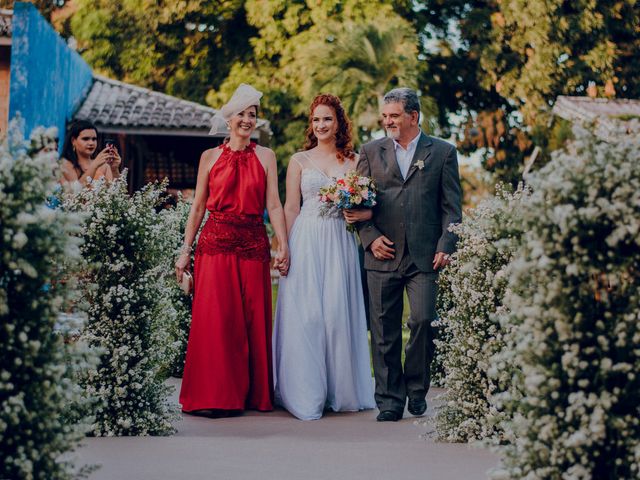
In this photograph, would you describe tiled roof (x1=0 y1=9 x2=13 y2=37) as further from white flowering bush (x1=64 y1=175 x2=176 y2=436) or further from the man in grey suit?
white flowering bush (x1=64 y1=175 x2=176 y2=436)

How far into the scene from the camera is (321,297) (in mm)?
8727

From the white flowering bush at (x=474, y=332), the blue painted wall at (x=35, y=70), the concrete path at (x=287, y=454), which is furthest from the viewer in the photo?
the blue painted wall at (x=35, y=70)

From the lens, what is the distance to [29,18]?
53.0 ft

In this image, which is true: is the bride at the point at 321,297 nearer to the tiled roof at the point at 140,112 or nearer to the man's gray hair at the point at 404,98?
the man's gray hair at the point at 404,98

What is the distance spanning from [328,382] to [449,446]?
2.10 meters

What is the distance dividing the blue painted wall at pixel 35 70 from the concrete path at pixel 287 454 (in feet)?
28.1

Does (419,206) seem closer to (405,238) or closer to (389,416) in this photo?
(405,238)

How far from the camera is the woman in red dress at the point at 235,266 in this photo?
834cm

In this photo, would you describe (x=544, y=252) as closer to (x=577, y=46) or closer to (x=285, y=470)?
(x=285, y=470)

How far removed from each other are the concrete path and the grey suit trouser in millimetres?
283

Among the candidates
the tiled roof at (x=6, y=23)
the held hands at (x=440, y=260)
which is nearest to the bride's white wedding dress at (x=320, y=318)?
the held hands at (x=440, y=260)

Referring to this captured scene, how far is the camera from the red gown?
8.32 meters

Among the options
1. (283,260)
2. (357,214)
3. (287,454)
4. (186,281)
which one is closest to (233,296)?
(186,281)

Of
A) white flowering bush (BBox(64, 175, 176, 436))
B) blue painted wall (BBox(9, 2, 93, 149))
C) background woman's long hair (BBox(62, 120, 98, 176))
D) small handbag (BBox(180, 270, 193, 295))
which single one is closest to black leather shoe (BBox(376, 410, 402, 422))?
white flowering bush (BBox(64, 175, 176, 436))
